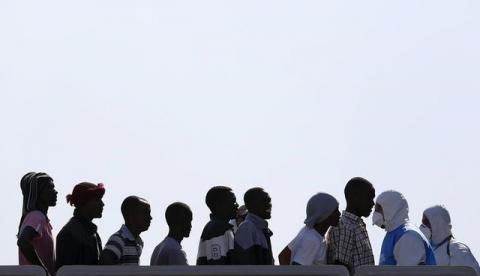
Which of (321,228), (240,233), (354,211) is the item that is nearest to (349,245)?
(321,228)

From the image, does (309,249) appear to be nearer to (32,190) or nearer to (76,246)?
(76,246)

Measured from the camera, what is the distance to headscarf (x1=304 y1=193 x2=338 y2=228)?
16.7 m

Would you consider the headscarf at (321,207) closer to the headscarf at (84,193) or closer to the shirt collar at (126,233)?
the shirt collar at (126,233)

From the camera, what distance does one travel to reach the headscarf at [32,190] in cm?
1606

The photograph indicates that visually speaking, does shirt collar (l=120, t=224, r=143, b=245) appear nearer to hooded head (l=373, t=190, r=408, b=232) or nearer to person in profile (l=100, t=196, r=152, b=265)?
person in profile (l=100, t=196, r=152, b=265)

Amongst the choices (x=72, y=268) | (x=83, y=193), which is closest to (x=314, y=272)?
(x=72, y=268)

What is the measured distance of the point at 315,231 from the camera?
1673 centimetres

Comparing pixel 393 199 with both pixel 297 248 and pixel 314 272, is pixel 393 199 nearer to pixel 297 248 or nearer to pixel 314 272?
pixel 297 248

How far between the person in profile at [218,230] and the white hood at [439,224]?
237cm

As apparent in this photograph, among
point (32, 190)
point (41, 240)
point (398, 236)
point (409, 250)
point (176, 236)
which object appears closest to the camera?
point (41, 240)

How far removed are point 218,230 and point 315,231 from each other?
1.09 metres

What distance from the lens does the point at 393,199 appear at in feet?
54.6

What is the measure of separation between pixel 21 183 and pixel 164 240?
1739 mm

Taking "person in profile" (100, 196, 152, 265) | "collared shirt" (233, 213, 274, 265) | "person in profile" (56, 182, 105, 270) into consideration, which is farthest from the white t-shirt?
"person in profile" (56, 182, 105, 270)
